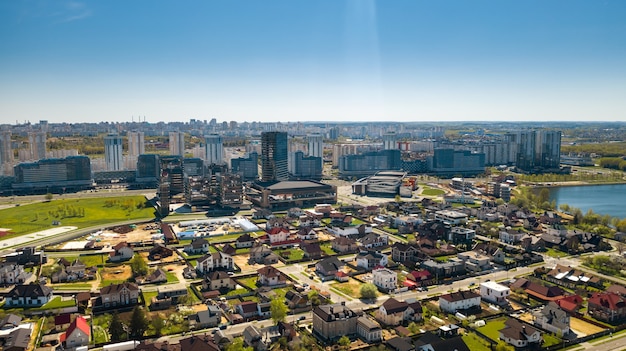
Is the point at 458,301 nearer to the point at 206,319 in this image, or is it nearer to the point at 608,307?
the point at 608,307

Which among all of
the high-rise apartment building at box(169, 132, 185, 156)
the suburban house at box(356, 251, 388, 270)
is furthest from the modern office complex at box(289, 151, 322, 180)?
the suburban house at box(356, 251, 388, 270)

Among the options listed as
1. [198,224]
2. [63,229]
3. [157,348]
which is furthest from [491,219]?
[63,229]

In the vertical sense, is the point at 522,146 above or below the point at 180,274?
above

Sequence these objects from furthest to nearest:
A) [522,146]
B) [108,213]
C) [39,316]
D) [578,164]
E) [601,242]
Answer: [578,164]
[522,146]
[108,213]
[601,242]
[39,316]

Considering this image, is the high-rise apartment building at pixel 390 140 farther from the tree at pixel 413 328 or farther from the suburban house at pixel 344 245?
the tree at pixel 413 328

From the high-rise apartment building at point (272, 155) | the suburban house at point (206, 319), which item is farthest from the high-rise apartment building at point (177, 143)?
the suburban house at point (206, 319)

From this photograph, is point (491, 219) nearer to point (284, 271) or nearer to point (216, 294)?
point (284, 271)
